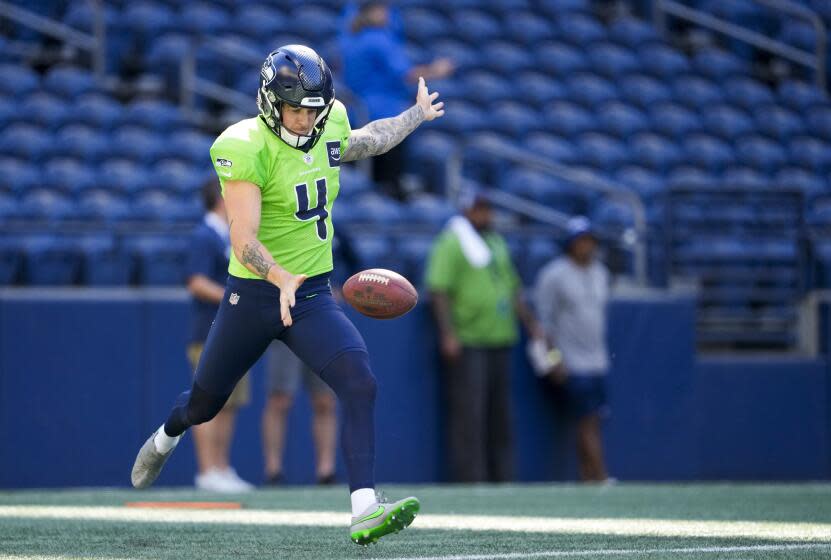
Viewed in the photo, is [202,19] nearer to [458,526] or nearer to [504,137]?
[504,137]

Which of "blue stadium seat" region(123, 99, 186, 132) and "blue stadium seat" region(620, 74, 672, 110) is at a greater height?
"blue stadium seat" region(620, 74, 672, 110)

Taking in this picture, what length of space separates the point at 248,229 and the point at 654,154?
7836 millimetres

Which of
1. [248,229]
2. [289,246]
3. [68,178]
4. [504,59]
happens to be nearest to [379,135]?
[289,246]

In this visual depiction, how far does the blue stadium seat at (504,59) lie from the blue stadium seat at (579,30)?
0.59 m

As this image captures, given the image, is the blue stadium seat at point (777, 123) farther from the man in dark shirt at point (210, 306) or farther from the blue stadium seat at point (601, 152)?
the man in dark shirt at point (210, 306)

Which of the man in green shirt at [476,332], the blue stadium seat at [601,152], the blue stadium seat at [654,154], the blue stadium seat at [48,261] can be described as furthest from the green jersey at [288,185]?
the blue stadium seat at [654,154]

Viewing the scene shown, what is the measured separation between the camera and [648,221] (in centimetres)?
1141

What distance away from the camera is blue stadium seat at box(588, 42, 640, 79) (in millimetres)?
13414

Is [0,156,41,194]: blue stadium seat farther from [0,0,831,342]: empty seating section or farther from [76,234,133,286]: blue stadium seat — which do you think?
[76,234,133,286]: blue stadium seat

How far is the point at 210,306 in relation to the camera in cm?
852

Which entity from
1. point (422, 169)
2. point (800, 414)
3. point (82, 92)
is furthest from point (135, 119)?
point (800, 414)

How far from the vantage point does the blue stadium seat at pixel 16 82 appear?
37.6ft

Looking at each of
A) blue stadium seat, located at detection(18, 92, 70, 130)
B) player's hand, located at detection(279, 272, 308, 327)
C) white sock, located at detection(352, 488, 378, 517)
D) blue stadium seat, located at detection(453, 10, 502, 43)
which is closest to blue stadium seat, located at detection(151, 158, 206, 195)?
blue stadium seat, located at detection(18, 92, 70, 130)

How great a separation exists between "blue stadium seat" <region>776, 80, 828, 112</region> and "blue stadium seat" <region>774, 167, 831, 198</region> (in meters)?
1.09
